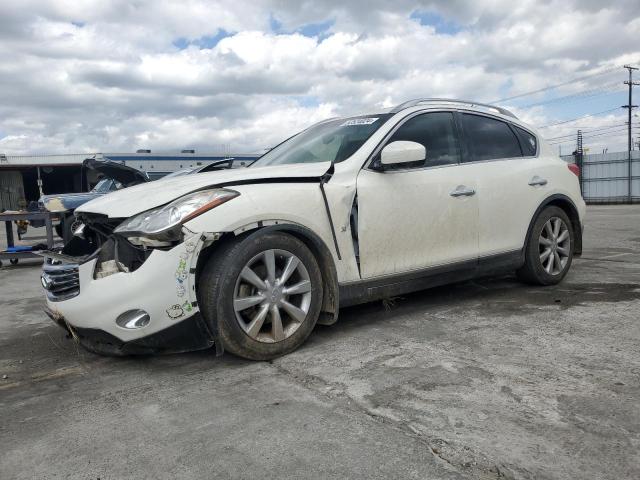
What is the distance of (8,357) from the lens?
12.1 feet

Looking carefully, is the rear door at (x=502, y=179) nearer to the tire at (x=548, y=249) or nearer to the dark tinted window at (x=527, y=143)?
the dark tinted window at (x=527, y=143)

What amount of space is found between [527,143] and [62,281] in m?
4.11

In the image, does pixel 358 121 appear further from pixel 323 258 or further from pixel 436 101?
pixel 323 258

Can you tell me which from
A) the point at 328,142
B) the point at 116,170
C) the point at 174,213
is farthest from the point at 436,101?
the point at 116,170

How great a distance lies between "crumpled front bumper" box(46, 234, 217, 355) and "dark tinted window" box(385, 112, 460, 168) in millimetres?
1914

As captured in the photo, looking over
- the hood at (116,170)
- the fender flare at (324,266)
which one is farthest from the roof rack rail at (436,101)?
the hood at (116,170)

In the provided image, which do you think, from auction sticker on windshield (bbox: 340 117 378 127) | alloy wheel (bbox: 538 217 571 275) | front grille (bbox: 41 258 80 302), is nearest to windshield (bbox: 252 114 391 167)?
auction sticker on windshield (bbox: 340 117 378 127)

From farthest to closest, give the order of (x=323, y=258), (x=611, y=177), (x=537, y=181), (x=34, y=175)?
(x=34, y=175) → (x=611, y=177) → (x=537, y=181) → (x=323, y=258)

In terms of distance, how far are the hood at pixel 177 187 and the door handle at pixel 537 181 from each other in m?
2.18

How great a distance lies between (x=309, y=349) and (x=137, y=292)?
3.74 ft

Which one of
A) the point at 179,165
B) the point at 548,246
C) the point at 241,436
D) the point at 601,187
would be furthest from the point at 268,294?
the point at 601,187

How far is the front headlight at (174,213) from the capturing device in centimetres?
301

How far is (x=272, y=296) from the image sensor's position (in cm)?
325

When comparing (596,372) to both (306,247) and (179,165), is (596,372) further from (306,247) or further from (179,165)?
(179,165)
